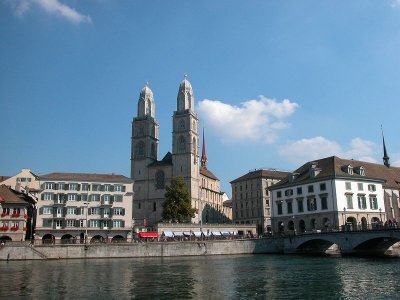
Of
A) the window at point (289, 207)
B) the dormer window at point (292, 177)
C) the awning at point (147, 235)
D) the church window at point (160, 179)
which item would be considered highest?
the church window at point (160, 179)

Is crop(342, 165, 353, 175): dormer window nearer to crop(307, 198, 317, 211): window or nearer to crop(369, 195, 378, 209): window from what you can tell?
crop(369, 195, 378, 209): window

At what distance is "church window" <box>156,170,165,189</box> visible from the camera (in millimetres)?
123875

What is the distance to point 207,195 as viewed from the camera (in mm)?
137000

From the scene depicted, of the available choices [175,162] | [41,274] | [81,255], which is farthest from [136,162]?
[41,274]

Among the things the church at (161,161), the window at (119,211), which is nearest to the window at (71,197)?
the window at (119,211)

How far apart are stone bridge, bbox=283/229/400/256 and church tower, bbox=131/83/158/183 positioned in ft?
183

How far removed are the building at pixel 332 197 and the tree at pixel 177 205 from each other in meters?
21.1

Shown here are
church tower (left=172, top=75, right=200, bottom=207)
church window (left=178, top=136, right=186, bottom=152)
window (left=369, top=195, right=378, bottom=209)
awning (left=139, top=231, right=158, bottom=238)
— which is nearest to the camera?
window (left=369, top=195, right=378, bottom=209)

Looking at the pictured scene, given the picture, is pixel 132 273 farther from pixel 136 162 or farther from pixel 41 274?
pixel 136 162

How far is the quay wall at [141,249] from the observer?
69.8 meters

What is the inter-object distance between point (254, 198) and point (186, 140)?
80.4 ft

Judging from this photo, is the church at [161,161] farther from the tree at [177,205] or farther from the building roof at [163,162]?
the tree at [177,205]

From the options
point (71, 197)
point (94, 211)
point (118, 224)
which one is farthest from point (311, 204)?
point (71, 197)

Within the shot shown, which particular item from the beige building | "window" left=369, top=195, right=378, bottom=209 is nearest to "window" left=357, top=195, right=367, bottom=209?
"window" left=369, top=195, right=378, bottom=209
